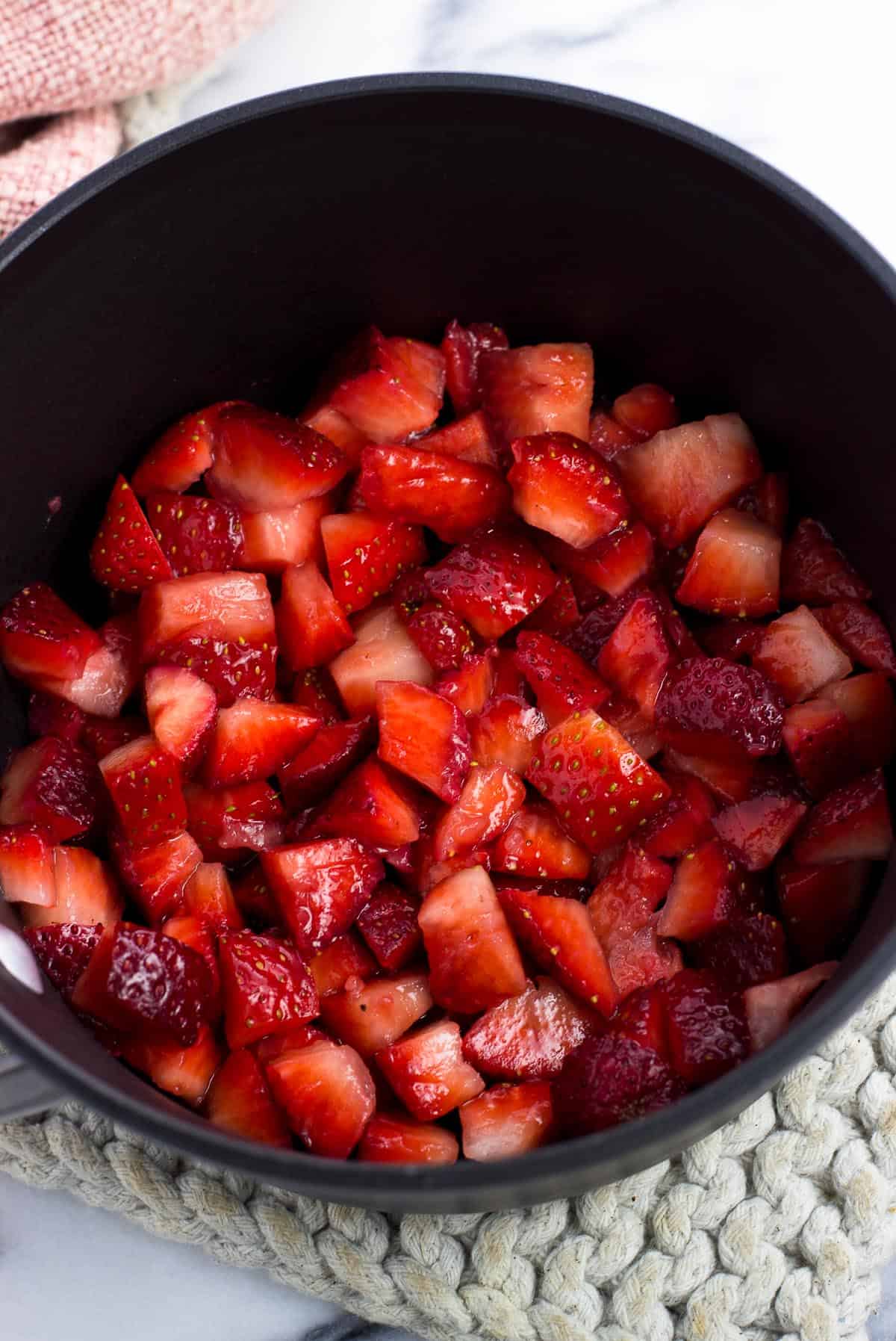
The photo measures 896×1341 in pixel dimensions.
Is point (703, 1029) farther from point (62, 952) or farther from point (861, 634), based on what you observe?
point (62, 952)

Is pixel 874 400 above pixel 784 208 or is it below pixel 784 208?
below

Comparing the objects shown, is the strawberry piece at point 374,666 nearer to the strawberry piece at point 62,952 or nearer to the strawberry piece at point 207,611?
the strawberry piece at point 207,611

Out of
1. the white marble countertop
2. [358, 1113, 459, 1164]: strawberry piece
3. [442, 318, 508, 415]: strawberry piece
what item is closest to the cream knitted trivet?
[358, 1113, 459, 1164]: strawberry piece

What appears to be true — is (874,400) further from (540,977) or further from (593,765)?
(540,977)

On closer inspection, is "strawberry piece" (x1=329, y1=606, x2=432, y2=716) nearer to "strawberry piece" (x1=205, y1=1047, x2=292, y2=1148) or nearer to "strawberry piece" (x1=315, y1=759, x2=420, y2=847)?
"strawberry piece" (x1=315, y1=759, x2=420, y2=847)

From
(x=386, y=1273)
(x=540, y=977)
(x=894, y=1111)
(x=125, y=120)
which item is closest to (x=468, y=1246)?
(x=386, y=1273)

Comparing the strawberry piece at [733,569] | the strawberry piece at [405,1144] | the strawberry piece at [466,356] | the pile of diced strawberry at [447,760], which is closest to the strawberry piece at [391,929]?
the pile of diced strawberry at [447,760]

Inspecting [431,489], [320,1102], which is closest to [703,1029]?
[320,1102]
